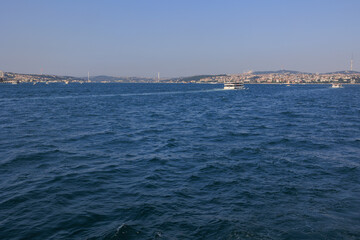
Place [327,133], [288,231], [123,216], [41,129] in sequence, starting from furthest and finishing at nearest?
[41,129] → [327,133] → [123,216] → [288,231]

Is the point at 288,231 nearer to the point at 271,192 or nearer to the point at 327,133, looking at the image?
the point at 271,192

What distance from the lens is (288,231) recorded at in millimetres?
9188

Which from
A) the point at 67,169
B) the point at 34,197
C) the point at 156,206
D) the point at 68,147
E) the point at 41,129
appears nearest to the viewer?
the point at 156,206

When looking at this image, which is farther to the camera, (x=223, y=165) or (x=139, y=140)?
(x=139, y=140)

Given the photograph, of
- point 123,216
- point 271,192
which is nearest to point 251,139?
point 271,192

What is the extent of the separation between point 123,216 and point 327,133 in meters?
24.7

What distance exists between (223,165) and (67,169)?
9604mm

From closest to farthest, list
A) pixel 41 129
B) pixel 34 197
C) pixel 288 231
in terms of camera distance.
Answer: pixel 288 231, pixel 34 197, pixel 41 129

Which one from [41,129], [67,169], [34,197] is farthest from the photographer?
[41,129]

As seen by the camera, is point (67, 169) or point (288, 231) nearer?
point (288, 231)

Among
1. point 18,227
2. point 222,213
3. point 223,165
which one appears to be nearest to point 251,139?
point 223,165

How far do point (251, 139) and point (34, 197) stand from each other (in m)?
18.5

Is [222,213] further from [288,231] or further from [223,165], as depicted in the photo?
[223,165]

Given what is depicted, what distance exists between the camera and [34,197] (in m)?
12.3
